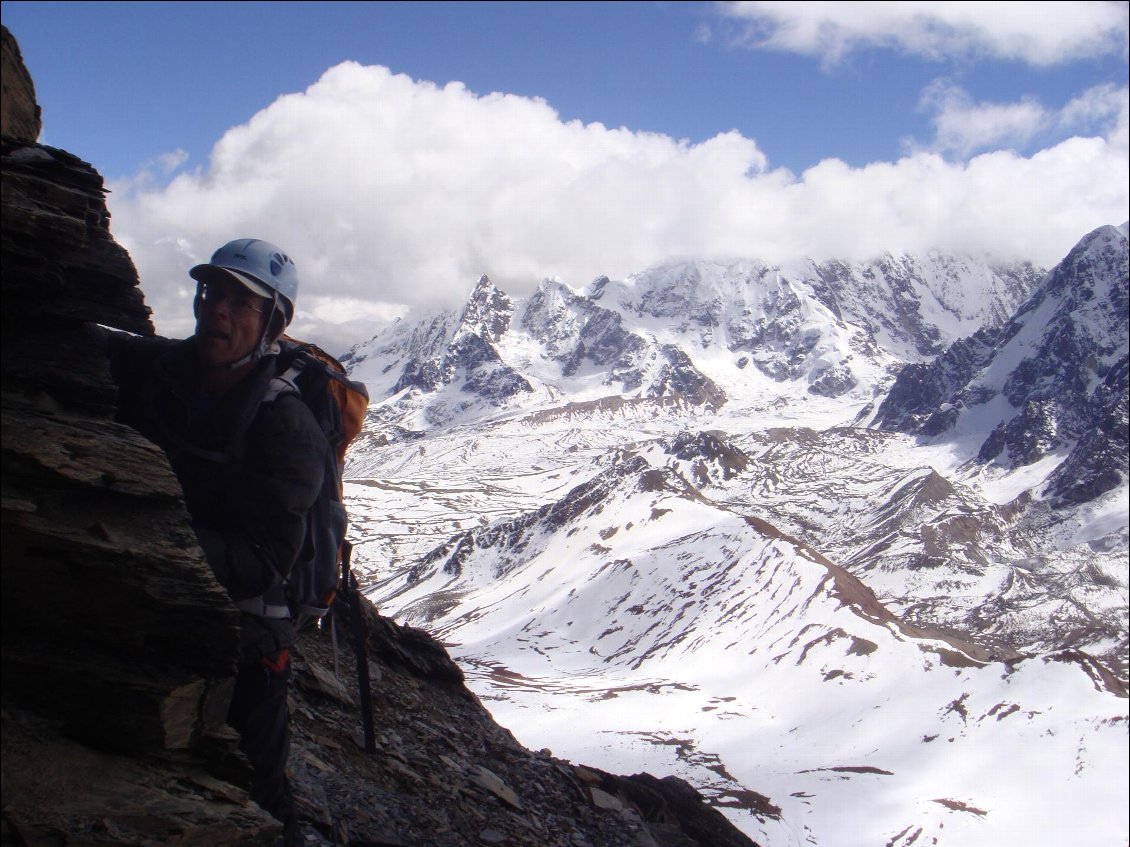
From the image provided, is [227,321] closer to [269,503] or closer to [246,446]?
[246,446]

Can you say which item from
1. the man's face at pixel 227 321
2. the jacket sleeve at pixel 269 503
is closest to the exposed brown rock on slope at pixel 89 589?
the jacket sleeve at pixel 269 503

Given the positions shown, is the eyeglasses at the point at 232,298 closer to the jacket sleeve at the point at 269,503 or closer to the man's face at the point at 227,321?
the man's face at the point at 227,321

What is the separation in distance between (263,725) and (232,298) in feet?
10.8

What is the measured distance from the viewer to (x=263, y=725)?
6965 mm

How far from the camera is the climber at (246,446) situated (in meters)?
6.37

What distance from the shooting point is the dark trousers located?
686 centimetres

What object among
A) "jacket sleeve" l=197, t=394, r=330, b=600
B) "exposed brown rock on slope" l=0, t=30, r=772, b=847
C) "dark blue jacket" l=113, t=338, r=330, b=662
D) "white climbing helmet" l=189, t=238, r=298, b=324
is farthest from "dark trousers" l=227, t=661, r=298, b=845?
"white climbing helmet" l=189, t=238, r=298, b=324

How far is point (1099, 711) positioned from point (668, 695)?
41.9m

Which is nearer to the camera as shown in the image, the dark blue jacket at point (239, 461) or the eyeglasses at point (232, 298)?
the dark blue jacket at point (239, 461)

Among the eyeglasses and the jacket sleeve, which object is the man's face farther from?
the jacket sleeve

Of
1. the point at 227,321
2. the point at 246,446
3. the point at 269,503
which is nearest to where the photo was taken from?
the point at 269,503

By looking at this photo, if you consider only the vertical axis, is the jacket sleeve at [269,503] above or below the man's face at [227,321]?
below

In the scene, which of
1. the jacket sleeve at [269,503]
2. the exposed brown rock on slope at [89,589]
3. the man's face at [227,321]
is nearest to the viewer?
the exposed brown rock on slope at [89,589]

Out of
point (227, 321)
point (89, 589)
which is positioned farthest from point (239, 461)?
point (89, 589)
